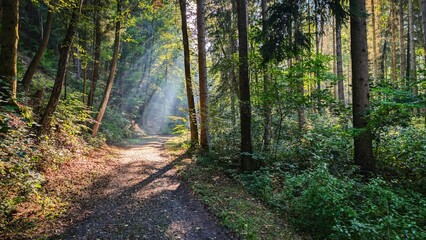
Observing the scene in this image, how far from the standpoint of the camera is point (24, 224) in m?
3.94

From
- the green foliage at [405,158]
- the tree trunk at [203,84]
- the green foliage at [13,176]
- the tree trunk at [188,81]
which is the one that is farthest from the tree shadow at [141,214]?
the green foliage at [405,158]

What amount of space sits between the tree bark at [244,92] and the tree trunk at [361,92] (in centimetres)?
304

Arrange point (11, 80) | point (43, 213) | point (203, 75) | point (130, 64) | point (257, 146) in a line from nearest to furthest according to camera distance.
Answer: point (43, 213)
point (11, 80)
point (257, 146)
point (203, 75)
point (130, 64)

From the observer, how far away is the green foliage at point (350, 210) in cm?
411

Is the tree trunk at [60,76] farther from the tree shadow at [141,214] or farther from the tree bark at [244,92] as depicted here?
the tree bark at [244,92]

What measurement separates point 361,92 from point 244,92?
340 centimetres

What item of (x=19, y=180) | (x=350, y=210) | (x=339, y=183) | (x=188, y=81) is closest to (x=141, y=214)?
(x=19, y=180)

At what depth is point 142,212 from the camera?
5051 mm

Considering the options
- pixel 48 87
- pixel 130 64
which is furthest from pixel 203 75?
pixel 130 64

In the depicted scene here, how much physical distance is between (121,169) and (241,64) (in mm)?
5601

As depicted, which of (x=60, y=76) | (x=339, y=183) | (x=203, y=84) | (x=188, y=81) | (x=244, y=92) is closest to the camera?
(x=339, y=183)

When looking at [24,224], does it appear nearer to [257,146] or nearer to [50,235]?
[50,235]

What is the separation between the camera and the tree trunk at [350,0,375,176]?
680 centimetres

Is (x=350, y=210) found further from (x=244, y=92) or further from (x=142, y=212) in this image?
(x=244, y=92)
